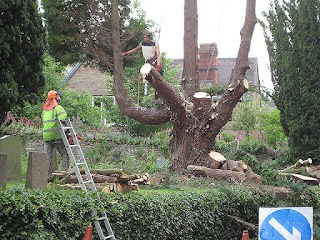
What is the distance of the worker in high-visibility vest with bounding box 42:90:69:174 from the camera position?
11891 mm

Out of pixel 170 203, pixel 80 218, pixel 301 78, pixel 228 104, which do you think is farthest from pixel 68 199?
pixel 301 78

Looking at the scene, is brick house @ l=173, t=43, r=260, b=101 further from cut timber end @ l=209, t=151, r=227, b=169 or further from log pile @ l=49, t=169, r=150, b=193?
log pile @ l=49, t=169, r=150, b=193

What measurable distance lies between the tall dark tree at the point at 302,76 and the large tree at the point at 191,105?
12.8 ft

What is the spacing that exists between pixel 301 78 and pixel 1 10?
10825mm

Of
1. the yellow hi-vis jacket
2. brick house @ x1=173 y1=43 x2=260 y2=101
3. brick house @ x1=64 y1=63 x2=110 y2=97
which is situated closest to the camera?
the yellow hi-vis jacket

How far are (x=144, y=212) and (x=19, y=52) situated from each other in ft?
16.2

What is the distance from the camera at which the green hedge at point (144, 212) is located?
7562mm

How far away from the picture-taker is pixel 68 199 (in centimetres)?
853

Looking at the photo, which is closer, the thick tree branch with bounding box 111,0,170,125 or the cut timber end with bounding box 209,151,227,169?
the cut timber end with bounding box 209,151,227,169

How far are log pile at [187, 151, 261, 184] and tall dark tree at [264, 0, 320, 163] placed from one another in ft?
16.1

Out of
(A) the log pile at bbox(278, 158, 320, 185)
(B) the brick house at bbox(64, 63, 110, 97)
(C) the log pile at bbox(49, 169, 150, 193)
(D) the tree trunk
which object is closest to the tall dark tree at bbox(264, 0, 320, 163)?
(A) the log pile at bbox(278, 158, 320, 185)

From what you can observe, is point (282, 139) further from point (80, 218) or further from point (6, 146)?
point (80, 218)

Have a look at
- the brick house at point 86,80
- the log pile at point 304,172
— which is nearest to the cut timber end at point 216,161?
the log pile at point 304,172

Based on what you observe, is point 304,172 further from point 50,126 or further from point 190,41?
point 50,126
